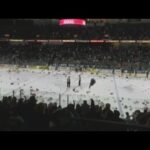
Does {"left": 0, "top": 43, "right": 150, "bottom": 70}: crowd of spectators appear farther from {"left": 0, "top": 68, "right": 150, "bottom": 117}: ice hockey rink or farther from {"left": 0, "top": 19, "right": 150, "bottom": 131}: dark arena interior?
{"left": 0, "top": 68, "right": 150, "bottom": 117}: ice hockey rink

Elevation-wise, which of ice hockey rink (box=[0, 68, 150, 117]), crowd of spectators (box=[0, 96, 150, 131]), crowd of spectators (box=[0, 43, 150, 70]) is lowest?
crowd of spectators (box=[0, 96, 150, 131])

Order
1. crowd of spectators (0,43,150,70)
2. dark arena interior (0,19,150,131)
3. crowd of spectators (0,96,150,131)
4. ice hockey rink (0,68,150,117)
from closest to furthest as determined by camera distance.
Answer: crowd of spectators (0,96,150,131) → dark arena interior (0,19,150,131) → ice hockey rink (0,68,150,117) → crowd of spectators (0,43,150,70)

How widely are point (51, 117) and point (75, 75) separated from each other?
10.1m

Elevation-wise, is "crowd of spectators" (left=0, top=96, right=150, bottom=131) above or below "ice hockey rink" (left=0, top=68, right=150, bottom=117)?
below

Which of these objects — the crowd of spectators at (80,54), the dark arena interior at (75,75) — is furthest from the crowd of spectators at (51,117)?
the crowd of spectators at (80,54)

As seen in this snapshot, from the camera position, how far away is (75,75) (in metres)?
14.7

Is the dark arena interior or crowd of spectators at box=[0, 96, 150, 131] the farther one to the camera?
the dark arena interior

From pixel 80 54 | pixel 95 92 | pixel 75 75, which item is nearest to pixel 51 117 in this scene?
pixel 95 92

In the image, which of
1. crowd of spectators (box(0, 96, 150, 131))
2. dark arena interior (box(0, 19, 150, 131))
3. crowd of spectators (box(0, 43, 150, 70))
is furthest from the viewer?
crowd of spectators (box(0, 43, 150, 70))

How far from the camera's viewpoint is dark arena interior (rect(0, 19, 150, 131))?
456cm

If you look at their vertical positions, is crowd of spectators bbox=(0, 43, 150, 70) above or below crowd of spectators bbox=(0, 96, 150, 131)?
above

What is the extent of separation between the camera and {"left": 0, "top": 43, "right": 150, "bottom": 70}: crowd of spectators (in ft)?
55.3

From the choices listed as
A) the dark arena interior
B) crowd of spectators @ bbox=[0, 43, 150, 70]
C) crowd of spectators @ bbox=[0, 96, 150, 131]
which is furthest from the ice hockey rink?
crowd of spectators @ bbox=[0, 43, 150, 70]

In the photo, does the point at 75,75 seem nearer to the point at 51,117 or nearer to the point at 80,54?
the point at 80,54
